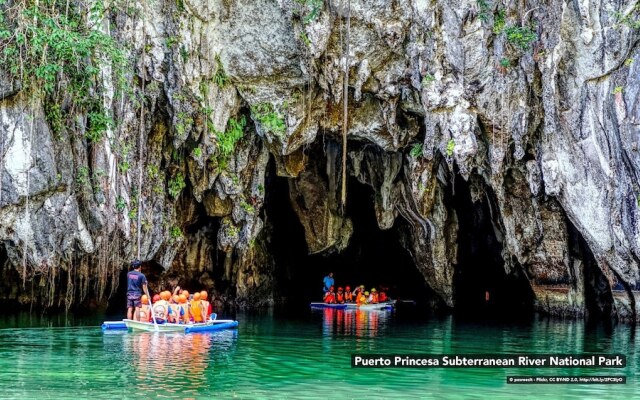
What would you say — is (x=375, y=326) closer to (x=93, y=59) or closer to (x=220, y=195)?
(x=220, y=195)

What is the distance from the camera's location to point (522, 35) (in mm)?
17609

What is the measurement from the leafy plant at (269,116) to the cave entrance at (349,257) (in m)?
6.17

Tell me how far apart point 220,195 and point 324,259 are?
10630 mm

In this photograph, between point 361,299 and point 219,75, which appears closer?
point 219,75

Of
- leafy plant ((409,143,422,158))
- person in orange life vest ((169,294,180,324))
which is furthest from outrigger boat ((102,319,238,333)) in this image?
→ leafy plant ((409,143,422,158))

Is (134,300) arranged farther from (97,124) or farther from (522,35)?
(522,35)

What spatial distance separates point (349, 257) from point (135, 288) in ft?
48.9

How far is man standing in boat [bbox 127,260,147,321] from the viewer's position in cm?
1585

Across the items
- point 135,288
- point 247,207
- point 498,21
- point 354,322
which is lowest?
point 354,322

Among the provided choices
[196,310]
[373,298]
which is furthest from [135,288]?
[373,298]

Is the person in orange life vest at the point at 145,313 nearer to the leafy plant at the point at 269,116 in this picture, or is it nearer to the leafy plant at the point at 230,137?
the leafy plant at the point at 230,137

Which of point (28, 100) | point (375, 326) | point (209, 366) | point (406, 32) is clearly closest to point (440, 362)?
point (209, 366)

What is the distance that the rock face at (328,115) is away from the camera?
55.3ft

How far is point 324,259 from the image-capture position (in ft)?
100
